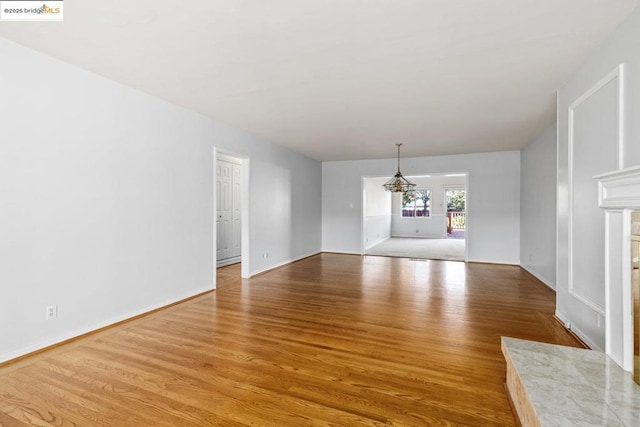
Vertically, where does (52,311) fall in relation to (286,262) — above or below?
above

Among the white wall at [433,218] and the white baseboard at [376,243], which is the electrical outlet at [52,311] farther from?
the white wall at [433,218]

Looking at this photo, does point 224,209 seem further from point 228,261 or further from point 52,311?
point 52,311

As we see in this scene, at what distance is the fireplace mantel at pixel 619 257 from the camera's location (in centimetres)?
176

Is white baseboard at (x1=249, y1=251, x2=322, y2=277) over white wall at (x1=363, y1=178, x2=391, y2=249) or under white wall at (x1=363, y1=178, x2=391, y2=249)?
under

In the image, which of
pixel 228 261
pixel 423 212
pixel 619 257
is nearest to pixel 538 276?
pixel 619 257

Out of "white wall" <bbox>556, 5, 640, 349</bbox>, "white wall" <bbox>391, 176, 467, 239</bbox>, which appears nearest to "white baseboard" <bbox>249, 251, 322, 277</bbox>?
"white wall" <bbox>556, 5, 640, 349</bbox>

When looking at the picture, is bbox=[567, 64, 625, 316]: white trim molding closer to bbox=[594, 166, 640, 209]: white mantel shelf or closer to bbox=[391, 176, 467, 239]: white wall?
bbox=[594, 166, 640, 209]: white mantel shelf

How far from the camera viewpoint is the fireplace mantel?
176 cm

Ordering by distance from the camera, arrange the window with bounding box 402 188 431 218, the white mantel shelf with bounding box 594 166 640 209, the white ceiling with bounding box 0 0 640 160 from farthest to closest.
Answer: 1. the window with bounding box 402 188 431 218
2. the white ceiling with bounding box 0 0 640 160
3. the white mantel shelf with bounding box 594 166 640 209

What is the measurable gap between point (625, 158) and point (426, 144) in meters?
3.98

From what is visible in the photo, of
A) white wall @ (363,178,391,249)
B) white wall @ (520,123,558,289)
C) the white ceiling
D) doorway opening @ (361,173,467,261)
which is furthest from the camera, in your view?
doorway opening @ (361,173,467,261)

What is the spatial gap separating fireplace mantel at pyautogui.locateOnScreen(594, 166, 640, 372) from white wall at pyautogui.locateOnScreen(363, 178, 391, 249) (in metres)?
6.54

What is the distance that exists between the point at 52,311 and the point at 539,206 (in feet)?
21.9

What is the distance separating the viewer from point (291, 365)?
2357 mm
